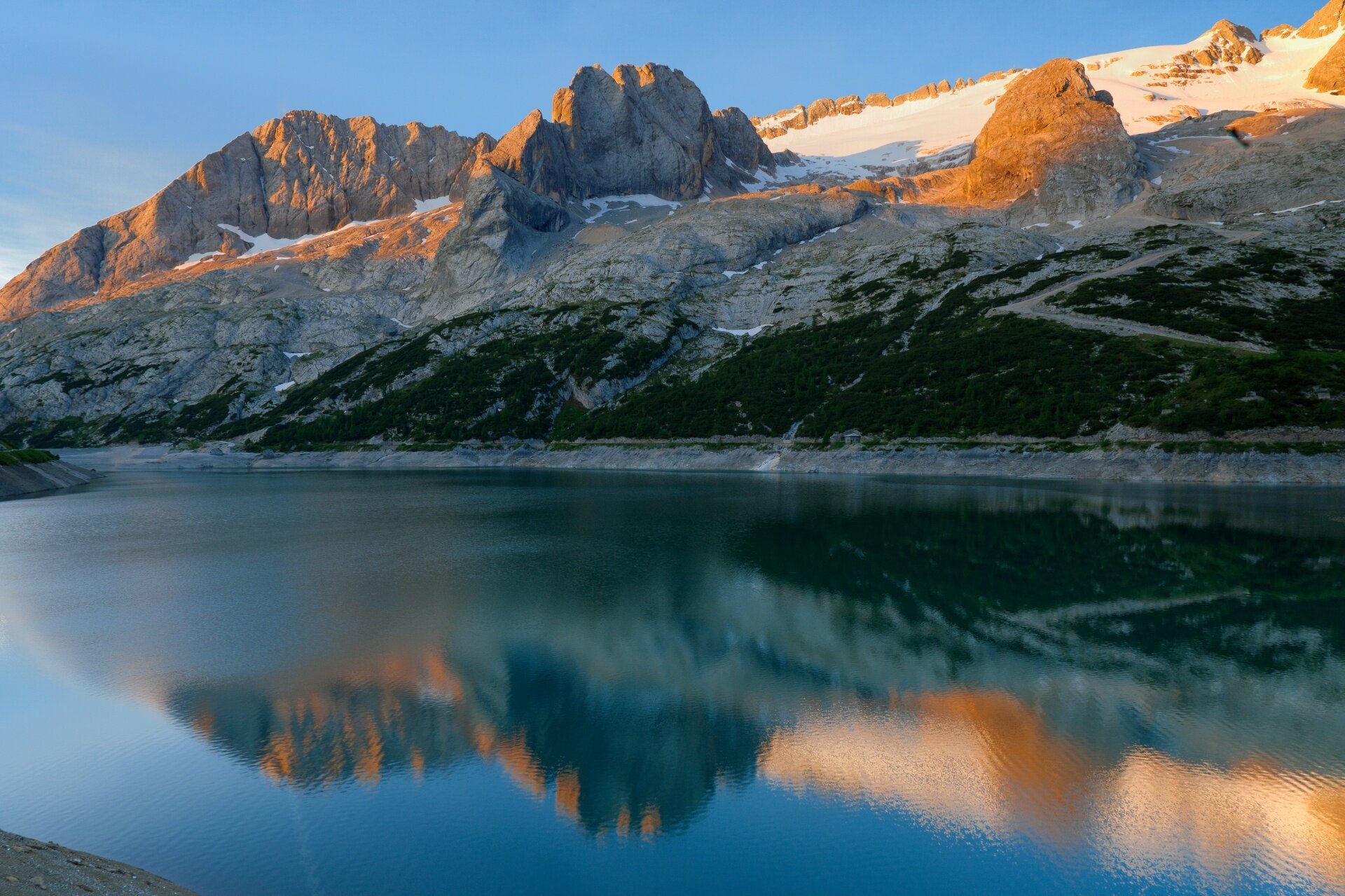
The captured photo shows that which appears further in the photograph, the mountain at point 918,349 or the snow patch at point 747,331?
the snow patch at point 747,331

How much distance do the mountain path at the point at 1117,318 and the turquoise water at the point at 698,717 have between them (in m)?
65.3

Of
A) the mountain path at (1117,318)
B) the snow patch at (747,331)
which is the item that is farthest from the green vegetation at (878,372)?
the snow patch at (747,331)

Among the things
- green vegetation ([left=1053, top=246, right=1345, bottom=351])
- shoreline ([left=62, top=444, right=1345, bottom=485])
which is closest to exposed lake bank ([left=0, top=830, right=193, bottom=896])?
shoreline ([left=62, top=444, right=1345, bottom=485])

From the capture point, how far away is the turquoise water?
12758 millimetres

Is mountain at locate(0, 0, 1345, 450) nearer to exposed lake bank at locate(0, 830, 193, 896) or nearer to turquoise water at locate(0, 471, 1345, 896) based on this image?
turquoise water at locate(0, 471, 1345, 896)

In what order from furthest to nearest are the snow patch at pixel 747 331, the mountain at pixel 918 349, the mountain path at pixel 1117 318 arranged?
the snow patch at pixel 747 331, the mountain path at pixel 1117 318, the mountain at pixel 918 349

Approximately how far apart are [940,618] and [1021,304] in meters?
112

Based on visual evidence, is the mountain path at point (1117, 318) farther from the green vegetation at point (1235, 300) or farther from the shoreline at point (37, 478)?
the shoreline at point (37, 478)

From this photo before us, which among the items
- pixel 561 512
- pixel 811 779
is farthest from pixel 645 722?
pixel 561 512

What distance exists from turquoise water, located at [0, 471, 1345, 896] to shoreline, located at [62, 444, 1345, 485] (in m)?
33.0

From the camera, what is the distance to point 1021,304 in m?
123

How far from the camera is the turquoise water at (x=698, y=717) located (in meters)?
12.8

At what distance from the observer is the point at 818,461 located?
317 feet

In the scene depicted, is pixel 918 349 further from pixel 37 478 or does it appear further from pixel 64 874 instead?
pixel 37 478
